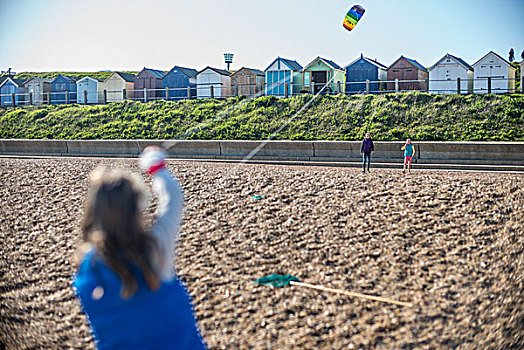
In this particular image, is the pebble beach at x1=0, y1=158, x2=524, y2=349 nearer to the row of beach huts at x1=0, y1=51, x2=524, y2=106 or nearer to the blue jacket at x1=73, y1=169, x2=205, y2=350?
the blue jacket at x1=73, y1=169, x2=205, y2=350

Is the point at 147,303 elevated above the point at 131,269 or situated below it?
below

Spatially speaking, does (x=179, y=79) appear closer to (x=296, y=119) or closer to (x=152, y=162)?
(x=296, y=119)

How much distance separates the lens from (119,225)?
7.04 feet

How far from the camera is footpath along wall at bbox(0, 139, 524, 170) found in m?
17.8

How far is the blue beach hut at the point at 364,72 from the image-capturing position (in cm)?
3475

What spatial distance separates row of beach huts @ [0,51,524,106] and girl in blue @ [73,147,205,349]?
27563 millimetres

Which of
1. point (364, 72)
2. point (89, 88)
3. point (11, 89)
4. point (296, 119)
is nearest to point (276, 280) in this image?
point (296, 119)

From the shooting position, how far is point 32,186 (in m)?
14.2

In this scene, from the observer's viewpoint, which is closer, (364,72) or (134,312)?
(134,312)

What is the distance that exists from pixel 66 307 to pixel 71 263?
1.82 m

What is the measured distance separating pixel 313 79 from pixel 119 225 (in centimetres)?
3498

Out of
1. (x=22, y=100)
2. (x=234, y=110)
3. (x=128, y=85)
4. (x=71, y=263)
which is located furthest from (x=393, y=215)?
(x=22, y=100)

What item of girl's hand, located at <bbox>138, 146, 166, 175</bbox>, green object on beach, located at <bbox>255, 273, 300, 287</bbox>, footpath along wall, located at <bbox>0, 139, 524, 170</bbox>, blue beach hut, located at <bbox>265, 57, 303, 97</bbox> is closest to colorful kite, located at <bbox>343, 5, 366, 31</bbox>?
blue beach hut, located at <bbox>265, 57, 303, 97</bbox>

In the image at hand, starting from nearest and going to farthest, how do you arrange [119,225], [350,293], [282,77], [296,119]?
1. [119,225]
2. [350,293]
3. [296,119]
4. [282,77]
